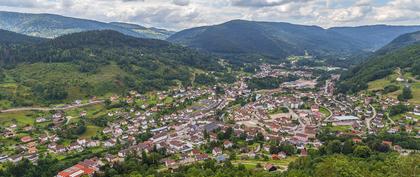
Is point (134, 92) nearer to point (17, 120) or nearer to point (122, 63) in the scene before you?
point (122, 63)

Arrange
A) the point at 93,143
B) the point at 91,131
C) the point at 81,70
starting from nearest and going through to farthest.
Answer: the point at 93,143 < the point at 91,131 < the point at 81,70

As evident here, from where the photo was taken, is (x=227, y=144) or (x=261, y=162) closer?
(x=261, y=162)

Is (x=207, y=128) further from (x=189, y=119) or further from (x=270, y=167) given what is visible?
(x=270, y=167)

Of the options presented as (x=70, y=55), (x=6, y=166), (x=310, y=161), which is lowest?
(x=6, y=166)

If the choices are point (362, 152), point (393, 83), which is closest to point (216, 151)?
point (362, 152)

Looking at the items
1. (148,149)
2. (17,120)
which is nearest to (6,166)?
(148,149)
